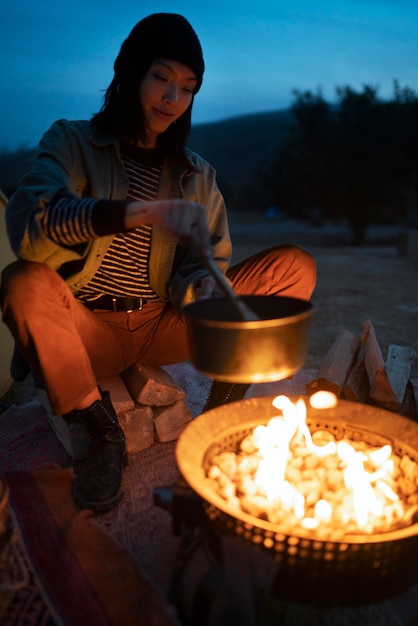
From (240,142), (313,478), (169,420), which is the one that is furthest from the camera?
(240,142)

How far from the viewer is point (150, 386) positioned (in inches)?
91.4

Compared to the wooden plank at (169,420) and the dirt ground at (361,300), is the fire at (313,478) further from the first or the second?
the wooden plank at (169,420)

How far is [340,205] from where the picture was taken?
42.5 ft

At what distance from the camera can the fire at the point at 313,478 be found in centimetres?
152

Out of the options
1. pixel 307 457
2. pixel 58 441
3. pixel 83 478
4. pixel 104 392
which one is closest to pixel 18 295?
pixel 104 392

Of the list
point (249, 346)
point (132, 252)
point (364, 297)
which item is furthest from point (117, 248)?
point (364, 297)

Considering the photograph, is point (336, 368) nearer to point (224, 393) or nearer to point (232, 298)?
point (224, 393)

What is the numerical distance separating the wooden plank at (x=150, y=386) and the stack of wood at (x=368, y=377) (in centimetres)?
72

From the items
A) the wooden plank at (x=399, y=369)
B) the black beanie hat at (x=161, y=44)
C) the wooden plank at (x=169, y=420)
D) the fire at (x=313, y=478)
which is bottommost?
the wooden plank at (x=169, y=420)

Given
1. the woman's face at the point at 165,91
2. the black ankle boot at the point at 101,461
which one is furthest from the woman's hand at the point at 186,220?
the black ankle boot at the point at 101,461

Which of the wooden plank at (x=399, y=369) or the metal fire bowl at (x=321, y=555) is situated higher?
the metal fire bowl at (x=321, y=555)

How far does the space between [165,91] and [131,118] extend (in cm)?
21

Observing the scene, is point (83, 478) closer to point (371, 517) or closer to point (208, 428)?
point (208, 428)

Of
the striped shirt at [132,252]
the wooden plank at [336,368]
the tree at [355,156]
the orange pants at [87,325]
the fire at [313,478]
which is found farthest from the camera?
the tree at [355,156]
